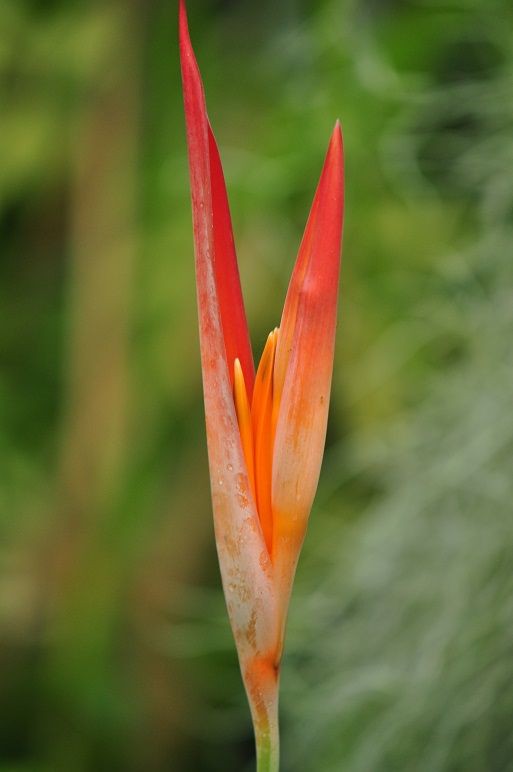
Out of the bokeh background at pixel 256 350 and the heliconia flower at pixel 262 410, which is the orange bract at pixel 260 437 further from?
the bokeh background at pixel 256 350

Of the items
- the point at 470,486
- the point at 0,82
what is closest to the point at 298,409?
the point at 470,486

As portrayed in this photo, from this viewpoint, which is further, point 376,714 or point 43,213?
point 43,213

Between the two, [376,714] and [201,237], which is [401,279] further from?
[201,237]

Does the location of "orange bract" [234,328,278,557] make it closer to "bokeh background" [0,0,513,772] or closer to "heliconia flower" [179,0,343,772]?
"heliconia flower" [179,0,343,772]

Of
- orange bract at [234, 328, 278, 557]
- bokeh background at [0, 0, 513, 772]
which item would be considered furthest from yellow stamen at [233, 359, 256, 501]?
bokeh background at [0, 0, 513, 772]

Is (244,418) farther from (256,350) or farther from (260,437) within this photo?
(256,350)

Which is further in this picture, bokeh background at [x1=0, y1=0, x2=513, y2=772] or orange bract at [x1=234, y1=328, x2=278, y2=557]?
bokeh background at [x1=0, y1=0, x2=513, y2=772]

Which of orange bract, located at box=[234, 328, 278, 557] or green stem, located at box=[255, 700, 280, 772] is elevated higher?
orange bract, located at box=[234, 328, 278, 557]

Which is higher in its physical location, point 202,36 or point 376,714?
point 202,36

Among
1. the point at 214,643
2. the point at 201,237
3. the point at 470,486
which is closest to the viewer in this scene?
the point at 201,237
